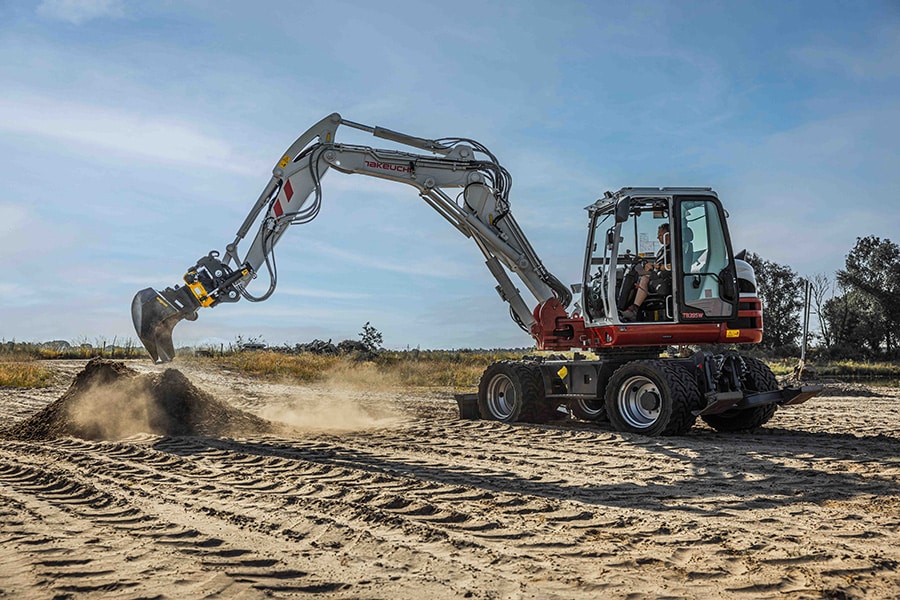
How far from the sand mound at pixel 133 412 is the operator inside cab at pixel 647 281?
5671 millimetres

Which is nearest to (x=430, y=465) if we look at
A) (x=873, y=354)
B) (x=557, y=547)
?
(x=557, y=547)

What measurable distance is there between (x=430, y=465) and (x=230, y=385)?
14987mm

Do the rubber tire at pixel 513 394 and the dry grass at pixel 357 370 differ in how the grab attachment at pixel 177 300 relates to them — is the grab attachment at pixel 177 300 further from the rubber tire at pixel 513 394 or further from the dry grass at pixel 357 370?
the dry grass at pixel 357 370

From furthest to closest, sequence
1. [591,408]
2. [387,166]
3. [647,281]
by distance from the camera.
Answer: [387,166] < [591,408] < [647,281]

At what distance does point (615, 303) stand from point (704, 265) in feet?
4.32

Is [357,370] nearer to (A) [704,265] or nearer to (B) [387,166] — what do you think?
(B) [387,166]

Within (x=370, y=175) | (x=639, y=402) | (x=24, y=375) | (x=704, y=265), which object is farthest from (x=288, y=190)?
(x=24, y=375)

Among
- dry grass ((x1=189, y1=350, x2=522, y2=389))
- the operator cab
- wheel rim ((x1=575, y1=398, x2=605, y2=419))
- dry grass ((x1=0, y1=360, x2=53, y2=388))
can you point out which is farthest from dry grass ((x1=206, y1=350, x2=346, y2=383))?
the operator cab

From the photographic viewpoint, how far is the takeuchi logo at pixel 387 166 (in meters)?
12.9

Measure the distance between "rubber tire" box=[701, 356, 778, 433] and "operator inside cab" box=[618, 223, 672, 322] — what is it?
1.63 m

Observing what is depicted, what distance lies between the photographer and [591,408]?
12312mm

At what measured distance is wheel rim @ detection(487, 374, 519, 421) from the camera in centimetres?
1314

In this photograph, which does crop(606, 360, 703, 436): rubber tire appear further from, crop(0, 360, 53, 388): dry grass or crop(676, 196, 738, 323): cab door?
crop(0, 360, 53, 388): dry grass

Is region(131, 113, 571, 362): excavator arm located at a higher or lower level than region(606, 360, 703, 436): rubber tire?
higher
